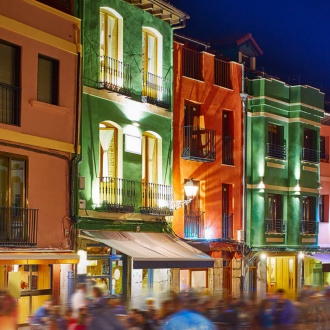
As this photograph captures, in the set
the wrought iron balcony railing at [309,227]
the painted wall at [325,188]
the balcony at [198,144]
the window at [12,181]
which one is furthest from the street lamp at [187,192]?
the painted wall at [325,188]

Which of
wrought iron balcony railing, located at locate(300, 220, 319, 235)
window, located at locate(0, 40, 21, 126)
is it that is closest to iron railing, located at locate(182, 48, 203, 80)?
wrought iron balcony railing, located at locate(300, 220, 319, 235)

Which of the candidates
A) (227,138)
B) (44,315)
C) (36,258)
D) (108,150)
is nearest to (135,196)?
(108,150)

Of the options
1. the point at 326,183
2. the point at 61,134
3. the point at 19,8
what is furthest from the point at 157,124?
the point at 326,183

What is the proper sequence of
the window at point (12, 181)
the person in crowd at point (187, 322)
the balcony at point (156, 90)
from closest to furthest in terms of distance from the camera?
the person in crowd at point (187, 322)
the window at point (12, 181)
the balcony at point (156, 90)

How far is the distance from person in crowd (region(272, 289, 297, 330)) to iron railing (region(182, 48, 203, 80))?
44.9 feet

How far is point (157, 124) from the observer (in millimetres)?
30438

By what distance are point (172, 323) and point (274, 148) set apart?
23.9 meters

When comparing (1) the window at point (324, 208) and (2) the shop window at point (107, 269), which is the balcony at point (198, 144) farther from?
(1) the window at point (324, 208)

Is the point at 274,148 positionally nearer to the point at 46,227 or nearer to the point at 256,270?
the point at 256,270

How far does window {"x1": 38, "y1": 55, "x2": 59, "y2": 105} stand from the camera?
25719 mm

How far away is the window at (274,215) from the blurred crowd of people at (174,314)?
14.4 m

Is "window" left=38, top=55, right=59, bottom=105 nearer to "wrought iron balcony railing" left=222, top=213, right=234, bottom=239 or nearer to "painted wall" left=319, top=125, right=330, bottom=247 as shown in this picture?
"wrought iron balcony railing" left=222, top=213, right=234, bottom=239

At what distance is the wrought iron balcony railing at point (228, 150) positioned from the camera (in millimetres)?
34906

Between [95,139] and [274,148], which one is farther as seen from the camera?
[274,148]
